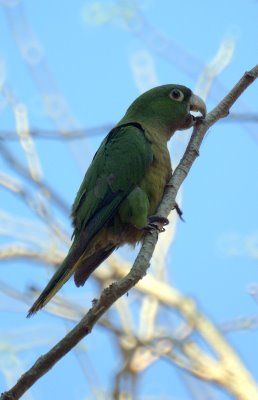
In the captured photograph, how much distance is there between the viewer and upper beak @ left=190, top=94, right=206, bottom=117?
4621 millimetres

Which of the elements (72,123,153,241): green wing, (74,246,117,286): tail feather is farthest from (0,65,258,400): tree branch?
(74,246,117,286): tail feather

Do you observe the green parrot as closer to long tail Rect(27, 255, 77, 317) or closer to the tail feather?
the tail feather

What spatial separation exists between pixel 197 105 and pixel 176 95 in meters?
0.22

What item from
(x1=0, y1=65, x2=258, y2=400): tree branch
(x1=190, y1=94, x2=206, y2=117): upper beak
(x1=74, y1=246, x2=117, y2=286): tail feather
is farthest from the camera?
(x1=190, y1=94, x2=206, y2=117): upper beak

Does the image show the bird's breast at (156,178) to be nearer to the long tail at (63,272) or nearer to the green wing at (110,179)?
the green wing at (110,179)

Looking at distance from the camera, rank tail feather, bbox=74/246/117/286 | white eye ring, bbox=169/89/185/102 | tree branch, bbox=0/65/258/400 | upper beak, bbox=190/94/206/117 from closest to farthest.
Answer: tree branch, bbox=0/65/258/400
tail feather, bbox=74/246/117/286
upper beak, bbox=190/94/206/117
white eye ring, bbox=169/89/185/102

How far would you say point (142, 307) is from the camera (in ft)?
20.5

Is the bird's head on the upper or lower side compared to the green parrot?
upper

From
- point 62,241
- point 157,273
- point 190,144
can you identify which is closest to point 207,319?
point 157,273

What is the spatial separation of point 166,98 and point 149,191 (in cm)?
97

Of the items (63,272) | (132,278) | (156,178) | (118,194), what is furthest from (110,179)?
(132,278)

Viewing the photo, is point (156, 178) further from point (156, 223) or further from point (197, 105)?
point (197, 105)

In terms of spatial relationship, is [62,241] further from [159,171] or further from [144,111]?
[159,171]

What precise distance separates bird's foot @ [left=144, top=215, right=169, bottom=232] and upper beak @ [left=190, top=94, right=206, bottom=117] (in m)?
1.06
